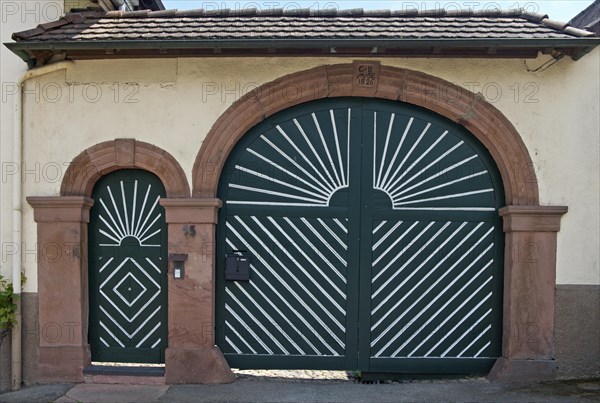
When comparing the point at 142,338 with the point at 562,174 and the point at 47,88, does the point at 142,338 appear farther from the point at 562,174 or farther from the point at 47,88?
the point at 562,174

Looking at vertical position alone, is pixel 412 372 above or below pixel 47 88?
below

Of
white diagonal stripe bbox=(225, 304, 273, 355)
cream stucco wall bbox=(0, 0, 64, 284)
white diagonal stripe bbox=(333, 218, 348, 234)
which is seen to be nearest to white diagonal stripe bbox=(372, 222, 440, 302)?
white diagonal stripe bbox=(333, 218, 348, 234)

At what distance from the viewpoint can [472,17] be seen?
6137 millimetres

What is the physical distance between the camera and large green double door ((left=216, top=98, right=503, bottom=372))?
6.19m

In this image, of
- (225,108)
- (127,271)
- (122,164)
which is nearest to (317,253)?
(225,108)

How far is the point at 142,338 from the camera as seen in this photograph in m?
6.26

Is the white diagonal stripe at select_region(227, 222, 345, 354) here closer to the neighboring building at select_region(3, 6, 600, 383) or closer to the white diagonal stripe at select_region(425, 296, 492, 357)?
the neighboring building at select_region(3, 6, 600, 383)

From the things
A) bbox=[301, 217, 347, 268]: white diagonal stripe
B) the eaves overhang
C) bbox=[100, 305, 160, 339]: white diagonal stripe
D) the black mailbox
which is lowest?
bbox=[100, 305, 160, 339]: white diagonal stripe

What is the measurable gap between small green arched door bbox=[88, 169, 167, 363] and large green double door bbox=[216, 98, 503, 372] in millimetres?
711

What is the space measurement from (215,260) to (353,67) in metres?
2.53

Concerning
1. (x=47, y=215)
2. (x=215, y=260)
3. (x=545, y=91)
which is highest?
(x=545, y=91)

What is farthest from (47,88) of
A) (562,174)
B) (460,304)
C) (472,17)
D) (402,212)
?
(562,174)

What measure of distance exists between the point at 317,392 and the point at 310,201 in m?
1.98

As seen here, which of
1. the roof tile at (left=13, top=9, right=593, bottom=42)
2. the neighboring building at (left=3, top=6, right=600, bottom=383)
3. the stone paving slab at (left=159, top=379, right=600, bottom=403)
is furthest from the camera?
the neighboring building at (left=3, top=6, right=600, bottom=383)
